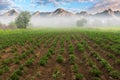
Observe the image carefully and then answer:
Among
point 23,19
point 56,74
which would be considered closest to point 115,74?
point 56,74

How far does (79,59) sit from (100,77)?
6.54 m

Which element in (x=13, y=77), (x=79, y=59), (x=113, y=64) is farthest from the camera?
(x=79, y=59)

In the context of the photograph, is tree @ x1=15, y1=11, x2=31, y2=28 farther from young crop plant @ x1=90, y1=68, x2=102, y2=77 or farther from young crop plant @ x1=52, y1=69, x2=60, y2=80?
young crop plant @ x1=90, y1=68, x2=102, y2=77

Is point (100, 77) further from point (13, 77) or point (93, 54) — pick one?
point (93, 54)

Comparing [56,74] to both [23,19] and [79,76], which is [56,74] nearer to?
[79,76]

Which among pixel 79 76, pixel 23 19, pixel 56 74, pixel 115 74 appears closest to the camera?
pixel 79 76

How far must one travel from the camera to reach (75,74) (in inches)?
658

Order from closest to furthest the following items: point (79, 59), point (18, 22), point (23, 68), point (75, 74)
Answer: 1. point (75, 74)
2. point (23, 68)
3. point (79, 59)
4. point (18, 22)

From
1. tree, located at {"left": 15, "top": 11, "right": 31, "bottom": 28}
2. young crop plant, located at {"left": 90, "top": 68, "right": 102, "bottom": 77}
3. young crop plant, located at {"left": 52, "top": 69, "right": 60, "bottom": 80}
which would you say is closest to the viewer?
young crop plant, located at {"left": 52, "top": 69, "right": 60, "bottom": 80}

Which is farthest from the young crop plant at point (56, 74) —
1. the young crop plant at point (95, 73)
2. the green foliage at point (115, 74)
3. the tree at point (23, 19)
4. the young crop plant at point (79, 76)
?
the tree at point (23, 19)

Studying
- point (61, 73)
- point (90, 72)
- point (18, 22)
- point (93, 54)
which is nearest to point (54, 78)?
point (61, 73)

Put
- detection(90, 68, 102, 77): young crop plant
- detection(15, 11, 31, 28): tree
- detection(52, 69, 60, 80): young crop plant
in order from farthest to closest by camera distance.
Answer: detection(15, 11, 31, 28): tree, detection(90, 68, 102, 77): young crop plant, detection(52, 69, 60, 80): young crop plant

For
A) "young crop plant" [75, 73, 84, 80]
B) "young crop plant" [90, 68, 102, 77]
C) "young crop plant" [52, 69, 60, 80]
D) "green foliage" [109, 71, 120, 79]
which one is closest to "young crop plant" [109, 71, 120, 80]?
"green foliage" [109, 71, 120, 79]

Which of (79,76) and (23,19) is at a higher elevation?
(23,19)
